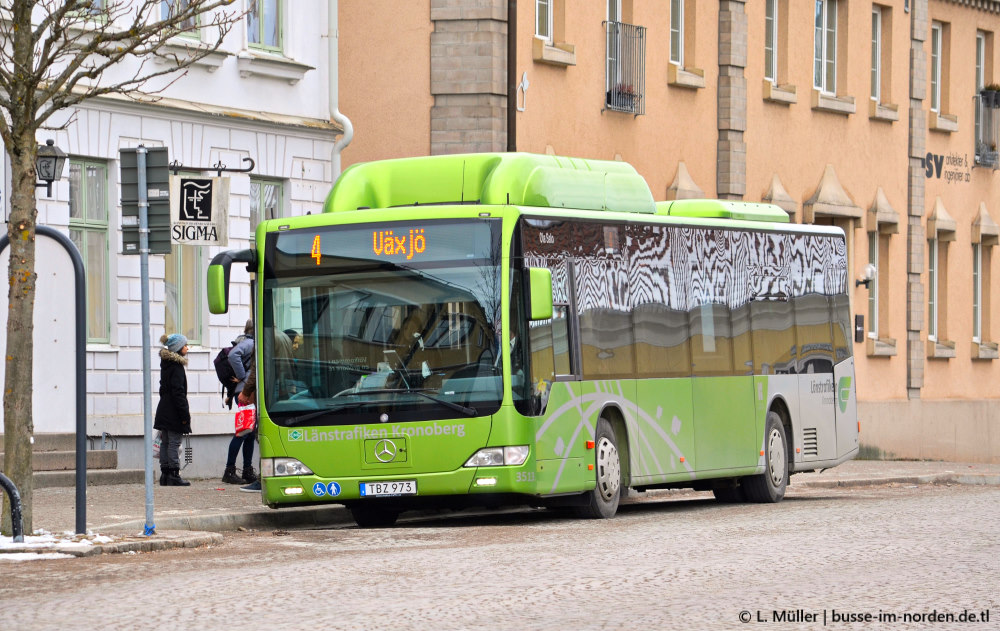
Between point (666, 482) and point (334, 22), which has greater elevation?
point (334, 22)

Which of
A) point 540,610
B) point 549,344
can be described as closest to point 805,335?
point 549,344

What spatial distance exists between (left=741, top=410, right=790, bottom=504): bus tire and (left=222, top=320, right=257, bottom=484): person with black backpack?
5.40 metres

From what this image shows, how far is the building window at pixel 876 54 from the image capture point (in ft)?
126

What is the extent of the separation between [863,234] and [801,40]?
416 cm

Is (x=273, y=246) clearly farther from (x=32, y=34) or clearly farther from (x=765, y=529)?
(x=765, y=529)

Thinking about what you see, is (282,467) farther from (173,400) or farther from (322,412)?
(173,400)

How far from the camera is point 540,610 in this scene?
423 inches

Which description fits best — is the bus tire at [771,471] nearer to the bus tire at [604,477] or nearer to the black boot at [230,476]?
the bus tire at [604,477]

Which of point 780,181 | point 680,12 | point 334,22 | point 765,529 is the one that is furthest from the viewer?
point 780,181

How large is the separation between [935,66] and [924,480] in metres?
14.1

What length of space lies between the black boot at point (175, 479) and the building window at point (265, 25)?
605cm

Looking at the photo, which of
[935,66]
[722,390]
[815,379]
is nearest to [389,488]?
[722,390]

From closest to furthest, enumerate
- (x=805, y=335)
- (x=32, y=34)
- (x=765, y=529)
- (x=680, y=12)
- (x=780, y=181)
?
(x=32, y=34) < (x=765, y=529) < (x=805, y=335) < (x=680, y=12) < (x=780, y=181)

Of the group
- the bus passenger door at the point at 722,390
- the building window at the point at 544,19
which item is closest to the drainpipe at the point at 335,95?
the building window at the point at 544,19
